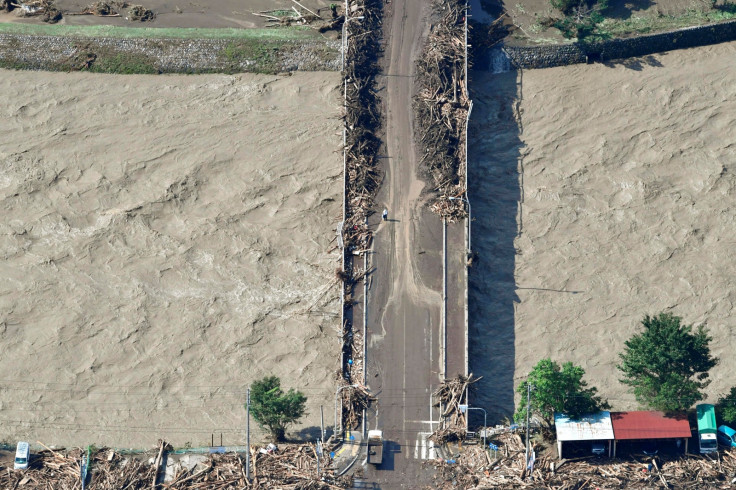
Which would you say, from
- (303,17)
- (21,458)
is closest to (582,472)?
(21,458)

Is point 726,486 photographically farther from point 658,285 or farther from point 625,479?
point 658,285

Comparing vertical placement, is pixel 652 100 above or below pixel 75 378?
above

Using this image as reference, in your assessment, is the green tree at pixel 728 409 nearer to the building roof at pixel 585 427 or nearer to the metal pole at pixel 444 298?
the building roof at pixel 585 427

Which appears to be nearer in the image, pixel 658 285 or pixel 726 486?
pixel 726 486

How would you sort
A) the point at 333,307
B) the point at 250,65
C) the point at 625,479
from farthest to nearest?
the point at 250,65
the point at 333,307
the point at 625,479

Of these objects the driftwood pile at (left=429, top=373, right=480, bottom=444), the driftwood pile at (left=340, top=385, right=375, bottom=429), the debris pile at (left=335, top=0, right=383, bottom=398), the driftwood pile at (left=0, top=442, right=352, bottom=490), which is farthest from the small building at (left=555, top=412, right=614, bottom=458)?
the driftwood pile at (left=0, top=442, right=352, bottom=490)

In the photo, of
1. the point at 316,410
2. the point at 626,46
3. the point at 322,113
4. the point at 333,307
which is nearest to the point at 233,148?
the point at 322,113
